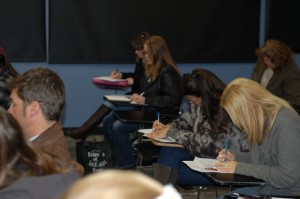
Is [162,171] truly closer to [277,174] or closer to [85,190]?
[277,174]

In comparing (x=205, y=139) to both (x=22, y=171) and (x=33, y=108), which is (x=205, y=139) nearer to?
(x=33, y=108)

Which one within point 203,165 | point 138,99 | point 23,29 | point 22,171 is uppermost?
point 23,29

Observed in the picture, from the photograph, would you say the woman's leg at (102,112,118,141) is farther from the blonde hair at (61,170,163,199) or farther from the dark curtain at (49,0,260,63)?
Answer: the blonde hair at (61,170,163,199)

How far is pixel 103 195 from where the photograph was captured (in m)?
1.02

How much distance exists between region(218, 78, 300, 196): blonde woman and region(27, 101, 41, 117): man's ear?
39.1 inches

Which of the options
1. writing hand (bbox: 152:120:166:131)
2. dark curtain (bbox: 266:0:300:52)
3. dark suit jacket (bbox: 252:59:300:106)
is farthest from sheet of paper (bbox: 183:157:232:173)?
dark curtain (bbox: 266:0:300:52)

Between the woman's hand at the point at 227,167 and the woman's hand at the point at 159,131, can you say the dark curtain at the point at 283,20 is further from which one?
the woman's hand at the point at 227,167

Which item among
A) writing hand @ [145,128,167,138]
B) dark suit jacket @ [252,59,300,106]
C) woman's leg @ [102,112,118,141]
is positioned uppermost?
dark suit jacket @ [252,59,300,106]

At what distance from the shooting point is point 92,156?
4.93 m

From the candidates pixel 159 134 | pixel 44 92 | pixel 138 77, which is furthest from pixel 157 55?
pixel 44 92

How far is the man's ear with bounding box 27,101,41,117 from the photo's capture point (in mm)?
2555

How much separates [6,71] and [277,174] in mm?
1989

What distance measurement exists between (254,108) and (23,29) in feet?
13.5

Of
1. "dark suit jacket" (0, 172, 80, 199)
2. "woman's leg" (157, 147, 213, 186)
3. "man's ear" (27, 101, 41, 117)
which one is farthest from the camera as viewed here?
"woman's leg" (157, 147, 213, 186)
